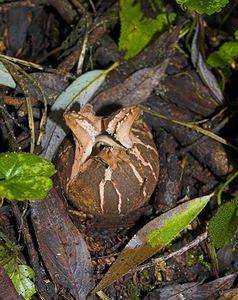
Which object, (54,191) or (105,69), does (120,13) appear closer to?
(105,69)

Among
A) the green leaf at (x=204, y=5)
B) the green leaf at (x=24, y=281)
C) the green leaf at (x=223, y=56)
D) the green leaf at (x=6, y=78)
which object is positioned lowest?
the green leaf at (x=24, y=281)

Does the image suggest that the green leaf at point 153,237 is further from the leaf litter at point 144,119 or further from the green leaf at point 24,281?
the green leaf at point 24,281

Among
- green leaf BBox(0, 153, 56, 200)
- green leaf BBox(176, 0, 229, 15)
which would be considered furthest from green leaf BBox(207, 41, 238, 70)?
green leaf BBox(0, 153, 56, 200)

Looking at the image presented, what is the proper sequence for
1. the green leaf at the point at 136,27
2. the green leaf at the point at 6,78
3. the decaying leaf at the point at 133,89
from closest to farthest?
the green leaf at the point at 6,78
the decaying leaf at the point at 133,89
the green leaf at the point at 136,27

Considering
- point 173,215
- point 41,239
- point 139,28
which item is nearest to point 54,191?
point 41,239

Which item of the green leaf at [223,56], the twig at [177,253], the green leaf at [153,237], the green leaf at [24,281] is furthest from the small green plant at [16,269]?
the green leaf at [223,56]

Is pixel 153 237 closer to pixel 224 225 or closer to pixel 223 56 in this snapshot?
pixel 224 225
